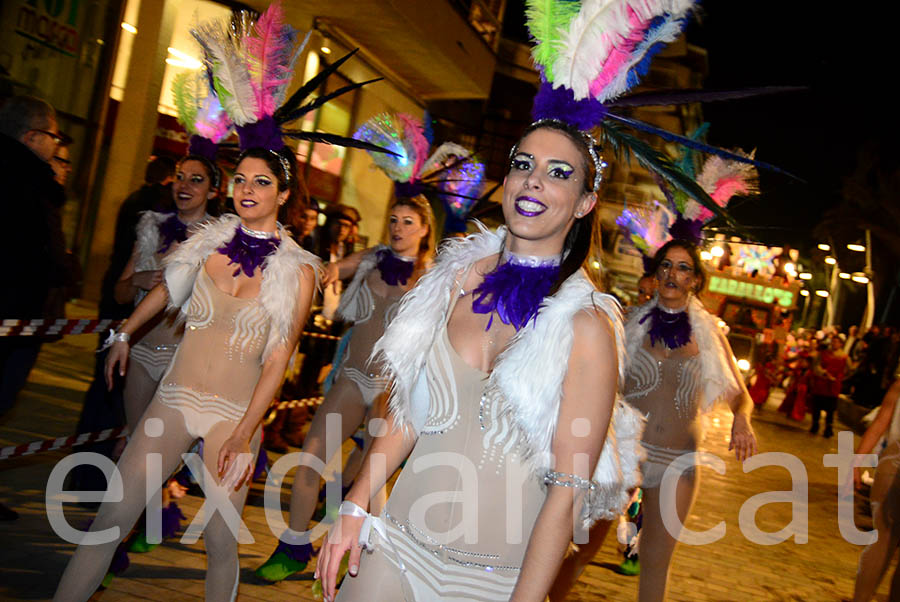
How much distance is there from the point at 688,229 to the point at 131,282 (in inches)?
141

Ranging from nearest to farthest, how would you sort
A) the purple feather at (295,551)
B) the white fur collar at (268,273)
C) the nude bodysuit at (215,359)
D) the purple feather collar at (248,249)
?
the nude bodysuit at (215,359) → the white fur collar at (268,273) → the purple feather collar at (248,249) → the purple feather at (295,551)

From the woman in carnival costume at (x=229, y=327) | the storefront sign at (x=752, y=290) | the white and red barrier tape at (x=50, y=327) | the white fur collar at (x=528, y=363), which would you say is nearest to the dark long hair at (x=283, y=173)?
the woman in carnival costume at (x=229, y=327)

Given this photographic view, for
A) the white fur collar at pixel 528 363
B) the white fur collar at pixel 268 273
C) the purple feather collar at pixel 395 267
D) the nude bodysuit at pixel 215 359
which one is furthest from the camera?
the purple feather collar at pixel 395 267

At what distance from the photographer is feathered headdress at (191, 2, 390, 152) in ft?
12.2

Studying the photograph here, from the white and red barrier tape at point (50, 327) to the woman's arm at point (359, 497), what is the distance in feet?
9.49

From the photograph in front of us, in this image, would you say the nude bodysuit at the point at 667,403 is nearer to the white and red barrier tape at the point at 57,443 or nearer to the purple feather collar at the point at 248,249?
the purple feather collar at the point at 248,249

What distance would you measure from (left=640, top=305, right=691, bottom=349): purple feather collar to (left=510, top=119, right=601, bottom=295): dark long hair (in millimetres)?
2497

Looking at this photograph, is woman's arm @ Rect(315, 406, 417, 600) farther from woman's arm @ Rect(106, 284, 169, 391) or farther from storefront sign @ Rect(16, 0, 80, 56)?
storefront sign @ Rect(16, 0, 80, 56)

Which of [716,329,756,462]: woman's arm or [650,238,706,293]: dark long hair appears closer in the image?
[716,329,756,462]: woman's arm

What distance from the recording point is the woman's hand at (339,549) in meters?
2.22

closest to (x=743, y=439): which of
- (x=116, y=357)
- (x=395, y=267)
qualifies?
(x=395, y=267)

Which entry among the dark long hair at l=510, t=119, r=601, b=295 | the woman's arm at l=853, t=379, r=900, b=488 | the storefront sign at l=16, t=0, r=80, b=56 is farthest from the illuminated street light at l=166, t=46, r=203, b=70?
the dark long hair at l=510, t=119, r=601, b=295

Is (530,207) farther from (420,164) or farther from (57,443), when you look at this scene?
Result: (420,164)

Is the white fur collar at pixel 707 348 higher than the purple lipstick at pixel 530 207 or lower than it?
lower
